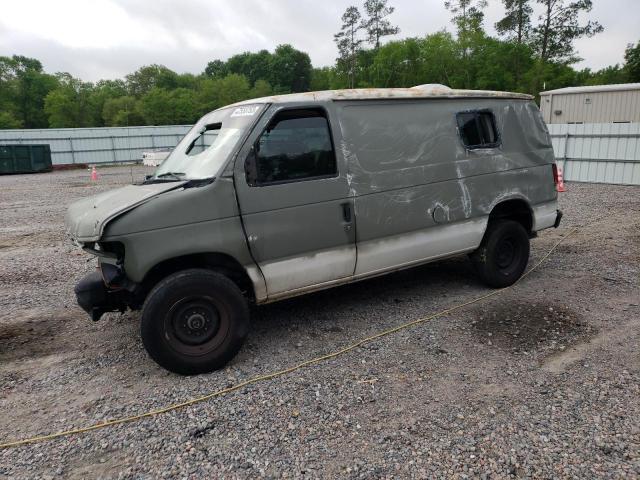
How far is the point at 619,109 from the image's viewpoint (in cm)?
1716

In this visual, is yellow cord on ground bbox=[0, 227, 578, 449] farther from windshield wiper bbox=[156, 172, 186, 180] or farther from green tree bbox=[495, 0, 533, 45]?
green tree bbox=[495, 0, 533, 45]

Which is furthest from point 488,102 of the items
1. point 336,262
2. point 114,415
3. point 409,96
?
point 114,415

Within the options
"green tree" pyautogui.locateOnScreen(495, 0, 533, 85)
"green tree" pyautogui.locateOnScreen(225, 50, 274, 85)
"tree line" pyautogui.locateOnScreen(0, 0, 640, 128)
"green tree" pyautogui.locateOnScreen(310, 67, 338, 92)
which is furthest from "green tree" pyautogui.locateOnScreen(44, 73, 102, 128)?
"green tree" pyautogui.locateOnScreen(495, 0, 533, 85)

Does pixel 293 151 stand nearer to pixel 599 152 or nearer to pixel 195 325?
pixel 195 325

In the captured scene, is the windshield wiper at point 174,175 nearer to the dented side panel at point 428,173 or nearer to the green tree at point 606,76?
the dented side panel at point 428,173

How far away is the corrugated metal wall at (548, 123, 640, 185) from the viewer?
13.3 m

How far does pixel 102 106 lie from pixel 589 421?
8042 centimetres

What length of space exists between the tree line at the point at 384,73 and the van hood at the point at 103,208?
40283 millimetres

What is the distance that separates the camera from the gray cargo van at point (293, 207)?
346 centimetres

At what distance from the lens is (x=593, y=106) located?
17750 mm

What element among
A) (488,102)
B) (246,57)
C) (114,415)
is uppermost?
(246,57)

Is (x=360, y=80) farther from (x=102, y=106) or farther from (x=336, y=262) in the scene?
(x=336, y=262)

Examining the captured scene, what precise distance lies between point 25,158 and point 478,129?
93.7 ft

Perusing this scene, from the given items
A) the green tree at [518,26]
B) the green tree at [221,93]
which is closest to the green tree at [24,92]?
the green tree at [221,93]
